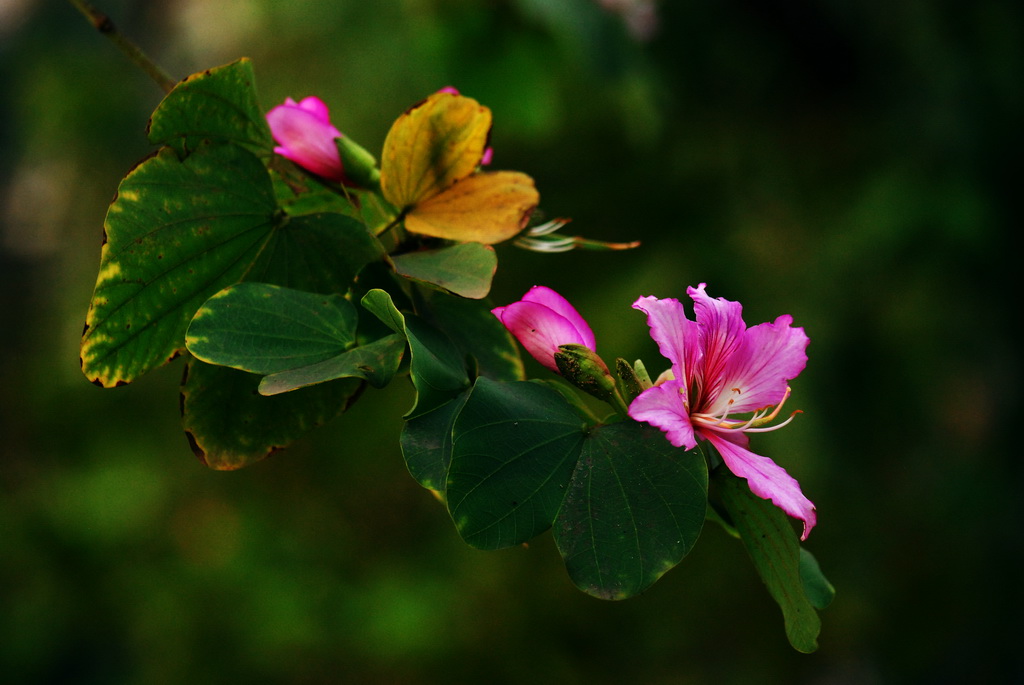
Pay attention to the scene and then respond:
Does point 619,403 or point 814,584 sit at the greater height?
point 619,403

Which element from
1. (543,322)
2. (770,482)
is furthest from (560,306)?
(770,482)

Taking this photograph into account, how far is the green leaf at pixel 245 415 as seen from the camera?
15.7 inches

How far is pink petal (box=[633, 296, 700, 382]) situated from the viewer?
1.16ft

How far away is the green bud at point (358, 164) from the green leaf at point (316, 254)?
43 millimetres

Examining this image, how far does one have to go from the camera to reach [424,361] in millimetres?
340

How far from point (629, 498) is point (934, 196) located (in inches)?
63.9

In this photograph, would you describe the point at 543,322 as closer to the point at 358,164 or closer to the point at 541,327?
the point at 541,327

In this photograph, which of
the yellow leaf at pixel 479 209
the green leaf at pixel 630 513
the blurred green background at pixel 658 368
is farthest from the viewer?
the blurred green background at pixel 658 368

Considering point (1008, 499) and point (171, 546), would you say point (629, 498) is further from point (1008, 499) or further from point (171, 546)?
point (171, 546)

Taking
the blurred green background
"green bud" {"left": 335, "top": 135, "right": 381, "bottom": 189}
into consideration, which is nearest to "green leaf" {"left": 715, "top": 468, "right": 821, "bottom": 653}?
"green bud" {"left": 335, "top": 135, "right": 381, "bottom": 189}

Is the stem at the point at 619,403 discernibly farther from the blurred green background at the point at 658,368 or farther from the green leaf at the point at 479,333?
the blurred green background at the point at 658,368

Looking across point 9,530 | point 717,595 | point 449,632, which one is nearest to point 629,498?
point 717,595

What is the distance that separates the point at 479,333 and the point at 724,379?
0.12m

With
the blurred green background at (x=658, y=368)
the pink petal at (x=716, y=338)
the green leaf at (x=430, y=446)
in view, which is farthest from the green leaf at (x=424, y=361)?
the blurred green background at (x=658, y=368)
